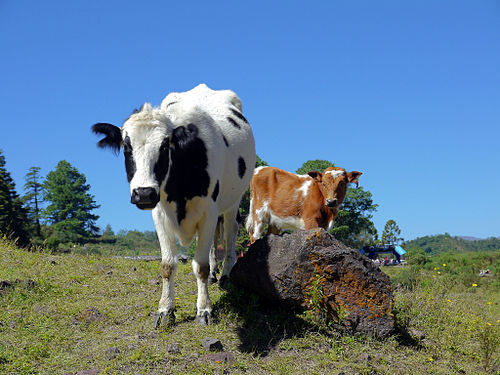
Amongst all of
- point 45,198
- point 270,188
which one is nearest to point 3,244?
point 270,188

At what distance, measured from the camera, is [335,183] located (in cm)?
1105

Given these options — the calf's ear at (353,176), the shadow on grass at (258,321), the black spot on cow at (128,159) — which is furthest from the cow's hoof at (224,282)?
the calf's ear at (353,176)

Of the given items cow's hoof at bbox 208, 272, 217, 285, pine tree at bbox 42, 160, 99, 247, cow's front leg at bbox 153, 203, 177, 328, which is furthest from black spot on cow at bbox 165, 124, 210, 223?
pine tree at bbox 42, 160, 99, 247

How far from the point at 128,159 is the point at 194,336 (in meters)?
2.66

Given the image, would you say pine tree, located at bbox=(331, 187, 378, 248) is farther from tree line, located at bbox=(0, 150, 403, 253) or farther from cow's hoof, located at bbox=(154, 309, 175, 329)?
cow's hoof, located at bbox=(154, 309, 175, 329)

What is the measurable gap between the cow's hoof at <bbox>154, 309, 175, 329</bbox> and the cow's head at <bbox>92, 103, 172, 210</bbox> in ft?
6.69

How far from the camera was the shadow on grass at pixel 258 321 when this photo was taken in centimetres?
636

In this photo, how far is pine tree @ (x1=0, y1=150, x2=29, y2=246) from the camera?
1136 inches

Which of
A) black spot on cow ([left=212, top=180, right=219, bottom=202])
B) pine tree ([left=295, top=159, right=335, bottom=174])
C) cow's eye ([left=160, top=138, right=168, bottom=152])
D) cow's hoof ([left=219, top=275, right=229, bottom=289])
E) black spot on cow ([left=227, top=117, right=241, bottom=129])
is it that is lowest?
cow's hoof ([left=219, top=275, right=229, bottom=289])

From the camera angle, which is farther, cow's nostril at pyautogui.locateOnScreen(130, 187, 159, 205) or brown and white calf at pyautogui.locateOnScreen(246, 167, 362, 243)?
brown and white calf at pyautogui.locateOnScreen(246, 167, 362, 243)

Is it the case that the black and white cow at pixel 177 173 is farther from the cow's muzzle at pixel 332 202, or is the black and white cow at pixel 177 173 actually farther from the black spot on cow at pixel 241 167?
the cow's muzzle at pixel 332 202

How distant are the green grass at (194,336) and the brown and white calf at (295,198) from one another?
3022mm

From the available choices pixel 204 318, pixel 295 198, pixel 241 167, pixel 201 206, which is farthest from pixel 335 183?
pixel 204 318

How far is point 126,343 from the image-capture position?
241 inches
